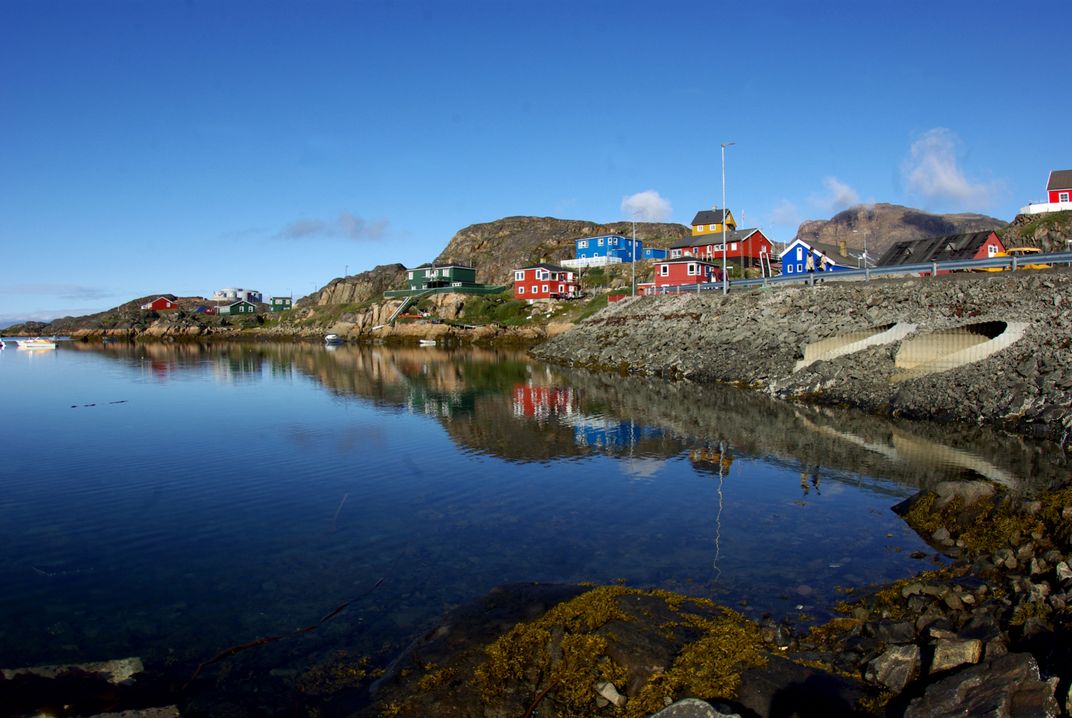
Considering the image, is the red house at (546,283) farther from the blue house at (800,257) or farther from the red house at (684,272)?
the blue house at (800,257)

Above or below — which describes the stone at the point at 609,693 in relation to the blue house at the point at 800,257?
below

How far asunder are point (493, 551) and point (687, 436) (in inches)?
750

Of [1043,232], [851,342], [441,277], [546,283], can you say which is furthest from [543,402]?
[441,277]

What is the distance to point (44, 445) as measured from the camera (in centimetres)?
3488

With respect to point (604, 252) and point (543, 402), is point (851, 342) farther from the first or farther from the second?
point (604, 252)

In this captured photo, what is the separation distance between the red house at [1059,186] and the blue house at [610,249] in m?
72.4

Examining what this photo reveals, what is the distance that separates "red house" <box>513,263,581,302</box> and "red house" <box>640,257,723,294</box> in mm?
28592

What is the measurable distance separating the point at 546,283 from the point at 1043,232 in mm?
75381

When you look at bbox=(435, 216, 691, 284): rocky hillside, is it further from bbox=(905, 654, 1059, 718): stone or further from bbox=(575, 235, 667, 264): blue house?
bbox=(905, 654, 1059, 718): stone

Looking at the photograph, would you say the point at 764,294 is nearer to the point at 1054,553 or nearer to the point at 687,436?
the point at 687,436

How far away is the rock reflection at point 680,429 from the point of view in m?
28.4

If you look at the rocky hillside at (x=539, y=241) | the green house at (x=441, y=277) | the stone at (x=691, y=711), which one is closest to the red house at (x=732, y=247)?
the rocky hillside at (x=539, y=241)

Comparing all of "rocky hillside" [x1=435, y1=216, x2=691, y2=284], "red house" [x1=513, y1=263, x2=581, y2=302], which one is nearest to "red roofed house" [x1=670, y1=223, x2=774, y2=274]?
"red house" [x1=513, y1=263, x2=581, y2=302]

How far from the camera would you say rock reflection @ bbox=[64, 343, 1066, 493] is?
28359mm
